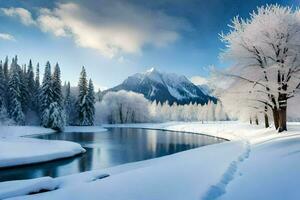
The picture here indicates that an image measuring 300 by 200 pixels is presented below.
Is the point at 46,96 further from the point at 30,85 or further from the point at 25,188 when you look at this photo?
the point at 25,188

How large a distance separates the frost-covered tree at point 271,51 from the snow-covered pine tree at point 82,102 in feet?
A: 179

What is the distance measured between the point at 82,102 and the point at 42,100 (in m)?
13.4

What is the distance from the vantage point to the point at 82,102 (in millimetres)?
75312

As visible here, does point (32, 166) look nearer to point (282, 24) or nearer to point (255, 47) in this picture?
point (255, 47)

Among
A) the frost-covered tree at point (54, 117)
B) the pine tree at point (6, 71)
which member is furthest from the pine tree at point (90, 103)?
the pine tree at point (6, 71)

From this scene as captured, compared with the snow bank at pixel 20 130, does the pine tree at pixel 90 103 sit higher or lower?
higher

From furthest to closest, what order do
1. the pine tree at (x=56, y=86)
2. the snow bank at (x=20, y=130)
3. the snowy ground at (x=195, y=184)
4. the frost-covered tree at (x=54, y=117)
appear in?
the pine tree at (x=56, y=86) < the frost-covered tree at (x=54, y=117) < the snow bank at (x=20, y=130) < the snowy ground at (x=195, y=184)

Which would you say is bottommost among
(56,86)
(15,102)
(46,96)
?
(15,102)

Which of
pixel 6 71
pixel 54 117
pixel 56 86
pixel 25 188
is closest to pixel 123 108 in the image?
pixel 6 71

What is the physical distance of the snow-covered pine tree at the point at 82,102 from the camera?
74750 mm

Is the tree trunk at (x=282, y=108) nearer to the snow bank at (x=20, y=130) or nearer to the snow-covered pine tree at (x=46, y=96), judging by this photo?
the snow bank at (x=20, y=130)

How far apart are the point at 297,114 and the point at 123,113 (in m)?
80.9

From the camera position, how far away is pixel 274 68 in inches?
896

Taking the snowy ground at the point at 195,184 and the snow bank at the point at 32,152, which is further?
the snow bank at the point at 32,152
